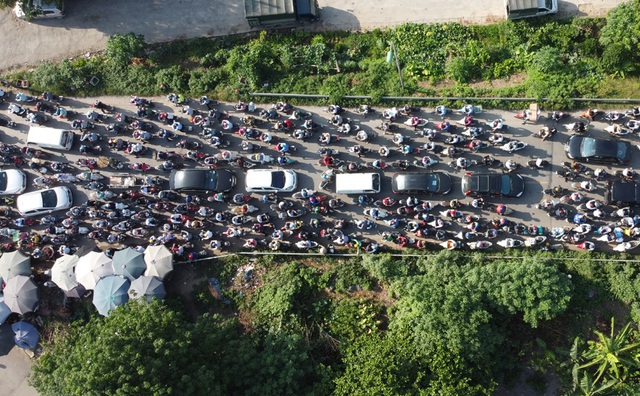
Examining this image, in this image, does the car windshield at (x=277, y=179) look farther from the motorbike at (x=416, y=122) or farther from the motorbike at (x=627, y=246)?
the motorbike at (x=627, y=246)

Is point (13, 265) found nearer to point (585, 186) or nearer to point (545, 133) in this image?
point (545, 133)

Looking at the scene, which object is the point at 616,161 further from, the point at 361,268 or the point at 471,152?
the point at 361,268

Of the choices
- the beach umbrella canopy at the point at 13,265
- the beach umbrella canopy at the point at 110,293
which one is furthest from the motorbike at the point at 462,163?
the beach umbrella canopy at the point at 13,265

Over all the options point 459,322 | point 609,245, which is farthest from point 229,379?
point 609,245

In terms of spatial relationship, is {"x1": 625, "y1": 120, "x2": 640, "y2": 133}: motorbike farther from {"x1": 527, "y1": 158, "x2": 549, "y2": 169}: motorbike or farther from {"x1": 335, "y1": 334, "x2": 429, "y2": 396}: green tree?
{"x1": 335, "y1": 334, "x2": 429, "y2": 396}: green tree

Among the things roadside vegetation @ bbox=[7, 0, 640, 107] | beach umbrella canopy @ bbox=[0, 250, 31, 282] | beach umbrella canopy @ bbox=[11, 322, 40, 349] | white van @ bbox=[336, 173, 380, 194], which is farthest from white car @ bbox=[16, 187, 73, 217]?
white van @ bbox=[336, 173, 380, 194]

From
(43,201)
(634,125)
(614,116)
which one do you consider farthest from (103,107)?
(634,125)
